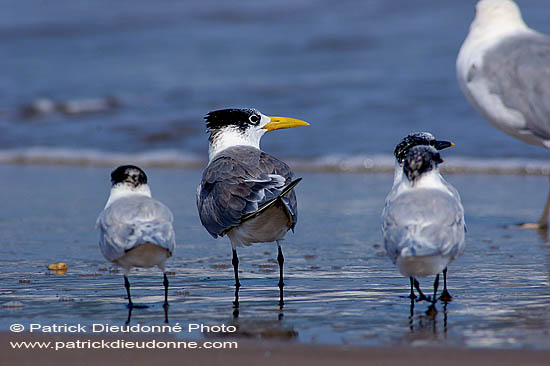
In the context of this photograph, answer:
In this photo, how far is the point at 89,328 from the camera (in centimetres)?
387

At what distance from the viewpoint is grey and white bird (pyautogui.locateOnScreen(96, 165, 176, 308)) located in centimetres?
400

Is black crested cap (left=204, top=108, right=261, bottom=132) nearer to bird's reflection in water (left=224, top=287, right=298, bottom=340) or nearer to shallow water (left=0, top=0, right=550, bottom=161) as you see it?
bird's reflection in water (left=224, top=287, right=298, bottom=340)

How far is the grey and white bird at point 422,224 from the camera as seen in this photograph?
3.81m

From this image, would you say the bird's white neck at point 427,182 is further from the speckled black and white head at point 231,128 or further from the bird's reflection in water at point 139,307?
the speckled black and white head at point 231,128

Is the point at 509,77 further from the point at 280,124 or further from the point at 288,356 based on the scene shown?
the point at 288,356

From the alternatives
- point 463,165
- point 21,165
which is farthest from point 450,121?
point 21,165

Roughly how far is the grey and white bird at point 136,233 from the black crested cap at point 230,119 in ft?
4.34

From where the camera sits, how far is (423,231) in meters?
3.82

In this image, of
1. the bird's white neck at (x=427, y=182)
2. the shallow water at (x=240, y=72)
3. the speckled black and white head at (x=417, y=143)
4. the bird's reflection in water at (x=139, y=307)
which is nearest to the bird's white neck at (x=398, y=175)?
the speckled black and white head at (x=417, y=143)

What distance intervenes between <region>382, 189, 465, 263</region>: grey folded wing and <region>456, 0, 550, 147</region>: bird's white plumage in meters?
2.99

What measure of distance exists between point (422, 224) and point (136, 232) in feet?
4.27

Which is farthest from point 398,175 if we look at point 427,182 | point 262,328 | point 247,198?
point 262,328

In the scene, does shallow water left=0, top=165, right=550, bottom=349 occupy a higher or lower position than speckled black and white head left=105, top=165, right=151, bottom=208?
lower

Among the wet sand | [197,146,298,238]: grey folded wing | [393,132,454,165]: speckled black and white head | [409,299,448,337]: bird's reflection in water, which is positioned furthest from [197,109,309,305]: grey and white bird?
the wet sand
